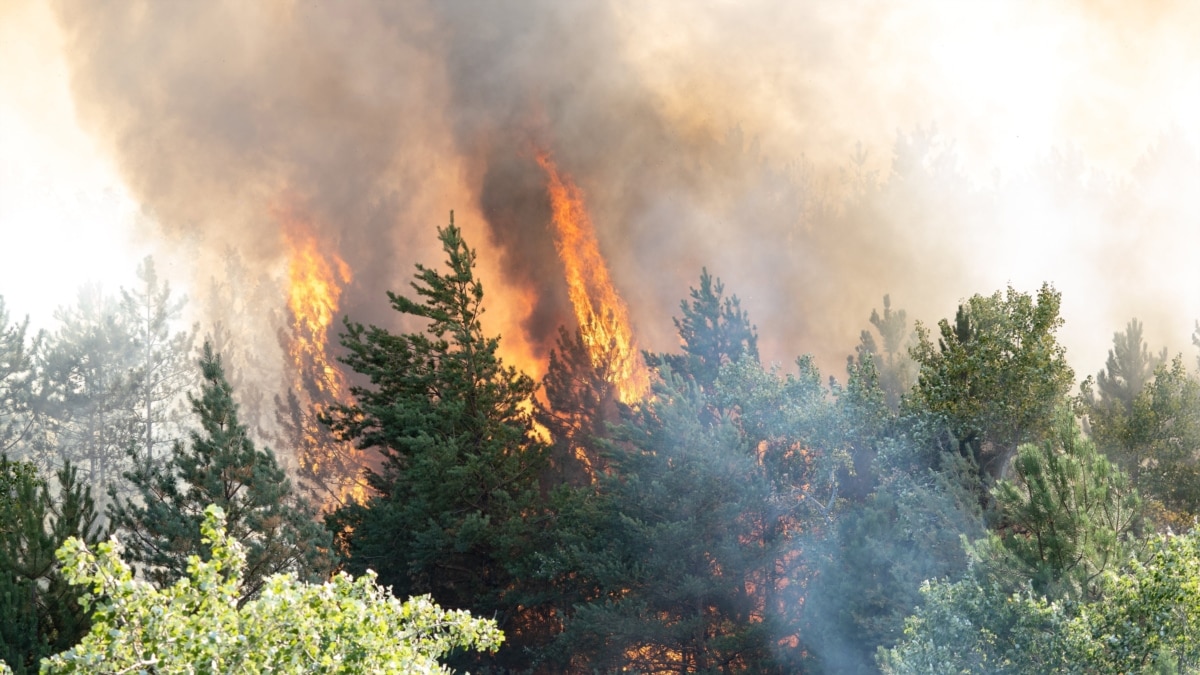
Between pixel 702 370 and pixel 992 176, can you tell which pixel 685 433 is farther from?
pixel 992 176

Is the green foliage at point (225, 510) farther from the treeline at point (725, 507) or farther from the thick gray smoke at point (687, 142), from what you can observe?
the thick gray smoke at point (687, 142)

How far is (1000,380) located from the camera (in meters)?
30.7

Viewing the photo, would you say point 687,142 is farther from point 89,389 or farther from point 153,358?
point 89,389

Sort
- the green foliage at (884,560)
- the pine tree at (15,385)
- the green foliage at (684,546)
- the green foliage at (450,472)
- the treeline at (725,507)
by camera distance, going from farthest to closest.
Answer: the pine tree at (15,385)
the green foliage at (450,472)
the green foliage at (684,546)
the green foliage at (884,560)
the treeline at (725,507)

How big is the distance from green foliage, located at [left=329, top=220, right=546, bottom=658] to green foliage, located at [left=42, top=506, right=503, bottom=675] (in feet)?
79.9

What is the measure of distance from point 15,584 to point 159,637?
11579mm

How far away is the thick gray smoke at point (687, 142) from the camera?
6444 cm

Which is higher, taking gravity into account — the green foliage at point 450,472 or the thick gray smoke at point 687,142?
the thick gray smoke at point 687,142

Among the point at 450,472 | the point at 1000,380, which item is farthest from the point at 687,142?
the point at 1000,380

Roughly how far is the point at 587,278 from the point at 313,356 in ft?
78.1

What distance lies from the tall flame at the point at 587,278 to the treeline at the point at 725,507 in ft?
74.8

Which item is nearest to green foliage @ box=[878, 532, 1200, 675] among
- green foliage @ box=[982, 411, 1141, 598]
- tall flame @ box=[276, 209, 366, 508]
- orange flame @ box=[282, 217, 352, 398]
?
green foliage @ box=[982, 411, 1141, 598]

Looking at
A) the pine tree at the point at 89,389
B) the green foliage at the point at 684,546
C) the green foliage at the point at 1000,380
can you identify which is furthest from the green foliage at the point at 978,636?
the pine tree at the point at 89,389

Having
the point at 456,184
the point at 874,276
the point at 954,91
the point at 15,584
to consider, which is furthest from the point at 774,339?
the point at 15,584
